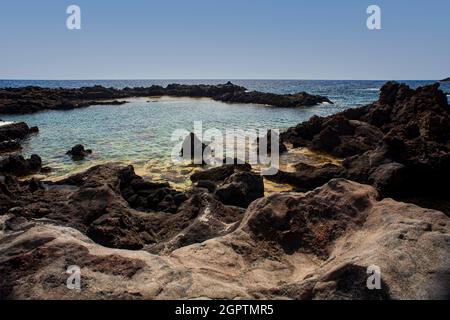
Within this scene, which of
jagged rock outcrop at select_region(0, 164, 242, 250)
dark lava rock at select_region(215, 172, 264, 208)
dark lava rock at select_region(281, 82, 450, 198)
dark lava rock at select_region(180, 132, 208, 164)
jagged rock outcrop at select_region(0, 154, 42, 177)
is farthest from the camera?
dark lava rock at select_region(180, 132, 208, 164)

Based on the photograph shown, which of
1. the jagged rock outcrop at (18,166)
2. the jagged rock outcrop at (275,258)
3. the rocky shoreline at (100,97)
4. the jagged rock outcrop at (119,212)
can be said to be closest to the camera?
the jagged rock outcrop at (275,258)

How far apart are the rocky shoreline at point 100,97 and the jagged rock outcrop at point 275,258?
55.8 m

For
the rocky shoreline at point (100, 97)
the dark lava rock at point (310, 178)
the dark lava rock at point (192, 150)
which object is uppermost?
the rocky shoreline at point (100, 97)

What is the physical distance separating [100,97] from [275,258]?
3358 inches

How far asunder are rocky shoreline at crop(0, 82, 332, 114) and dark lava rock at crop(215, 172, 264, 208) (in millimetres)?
50094

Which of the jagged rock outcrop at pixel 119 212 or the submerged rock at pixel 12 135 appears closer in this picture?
the jagged rock outcrop at pixel 119 212

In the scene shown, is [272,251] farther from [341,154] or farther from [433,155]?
[341,154]

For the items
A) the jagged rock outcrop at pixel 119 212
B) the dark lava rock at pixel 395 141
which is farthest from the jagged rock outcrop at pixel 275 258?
the dark lava rock at pixel 395 141

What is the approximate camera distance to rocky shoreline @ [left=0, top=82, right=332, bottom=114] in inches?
2332

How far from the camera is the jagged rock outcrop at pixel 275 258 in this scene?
4.79m

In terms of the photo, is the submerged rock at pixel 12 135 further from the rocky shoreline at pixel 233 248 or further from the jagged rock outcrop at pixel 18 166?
the rocky shoreline at pixel 233 248

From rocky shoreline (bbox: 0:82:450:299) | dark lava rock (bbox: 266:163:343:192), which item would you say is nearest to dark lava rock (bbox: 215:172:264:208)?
rocky shoreline (bbox: 0:82:450:299)

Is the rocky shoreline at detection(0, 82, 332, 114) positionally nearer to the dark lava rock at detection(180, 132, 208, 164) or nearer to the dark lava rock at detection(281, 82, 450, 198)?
the dark lava rock at detection(281, 82, 450, 198)

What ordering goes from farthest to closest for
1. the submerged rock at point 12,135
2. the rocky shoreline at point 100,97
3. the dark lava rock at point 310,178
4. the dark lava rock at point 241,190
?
the rocky shoreline at point 100,97, the submerged rock at point 12,135, the dark lava rock at point 310,178, the dark lava rock at point 241,190
